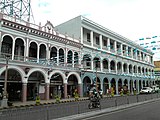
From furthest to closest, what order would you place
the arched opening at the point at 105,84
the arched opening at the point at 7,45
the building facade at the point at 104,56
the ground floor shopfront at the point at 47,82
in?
the arched opening at the point at 105,84 < the building facade at the point at 104,56 < the arched opening at the point at 7,45 < the ground floor shopfront at the point at 47,82

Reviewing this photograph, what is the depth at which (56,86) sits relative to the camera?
2853 centimetres

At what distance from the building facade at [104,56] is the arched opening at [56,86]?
3.83m

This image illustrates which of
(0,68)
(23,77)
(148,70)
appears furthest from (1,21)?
(148,70)

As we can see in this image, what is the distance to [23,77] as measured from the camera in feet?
71.4

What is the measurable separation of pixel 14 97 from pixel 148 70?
1712 inches

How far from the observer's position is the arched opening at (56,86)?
27.7m

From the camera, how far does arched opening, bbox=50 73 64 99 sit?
27656 millimetres

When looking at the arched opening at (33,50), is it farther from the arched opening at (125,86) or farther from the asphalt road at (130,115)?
the arched opening at (125,86)

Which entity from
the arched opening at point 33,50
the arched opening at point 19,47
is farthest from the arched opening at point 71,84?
the arched opening at point 19,47

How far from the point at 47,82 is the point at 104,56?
14.2 metres

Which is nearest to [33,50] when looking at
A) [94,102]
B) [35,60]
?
[35,60]

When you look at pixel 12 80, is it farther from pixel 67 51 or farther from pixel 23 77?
pixel 67 51

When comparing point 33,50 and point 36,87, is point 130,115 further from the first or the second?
point 33,50

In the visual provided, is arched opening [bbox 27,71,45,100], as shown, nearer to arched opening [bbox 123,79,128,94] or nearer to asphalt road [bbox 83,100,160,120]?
asphalt road [bbox 83,100,160,120]
